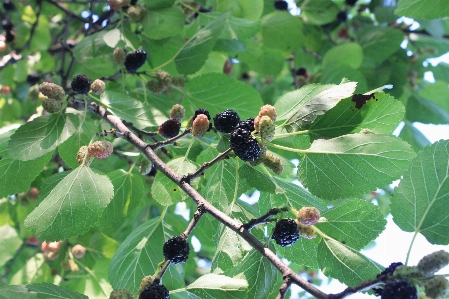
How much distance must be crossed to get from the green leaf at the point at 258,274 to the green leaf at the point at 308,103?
36 cm

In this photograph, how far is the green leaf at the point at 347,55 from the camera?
272 cm

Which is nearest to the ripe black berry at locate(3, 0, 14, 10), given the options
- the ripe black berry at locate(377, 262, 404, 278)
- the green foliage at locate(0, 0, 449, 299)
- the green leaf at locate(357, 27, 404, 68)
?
the green foliage at locate(0, 0, 449, 299)

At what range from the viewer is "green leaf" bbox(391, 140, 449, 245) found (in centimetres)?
104

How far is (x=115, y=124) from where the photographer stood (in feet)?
4.93

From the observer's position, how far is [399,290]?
840mm

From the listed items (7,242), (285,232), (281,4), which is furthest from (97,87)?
(281,4)

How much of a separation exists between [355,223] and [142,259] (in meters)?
0.67

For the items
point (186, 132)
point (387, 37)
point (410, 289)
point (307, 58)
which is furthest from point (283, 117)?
point (307, 58)

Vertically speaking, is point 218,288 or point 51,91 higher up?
point 51,91

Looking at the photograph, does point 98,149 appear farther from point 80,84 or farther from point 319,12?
point 319,12

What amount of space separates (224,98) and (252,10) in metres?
0.66

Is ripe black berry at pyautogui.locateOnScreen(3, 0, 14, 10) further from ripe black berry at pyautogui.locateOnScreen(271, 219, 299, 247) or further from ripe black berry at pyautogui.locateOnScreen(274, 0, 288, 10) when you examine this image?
ripe black berry at pyautogui.locateOnScreen(271, 219, 299, 247)

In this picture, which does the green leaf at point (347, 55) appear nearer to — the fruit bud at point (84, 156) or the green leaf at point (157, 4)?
the green leaf at point (157, 4)

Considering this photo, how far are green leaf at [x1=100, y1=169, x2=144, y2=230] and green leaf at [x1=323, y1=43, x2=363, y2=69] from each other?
159cm
